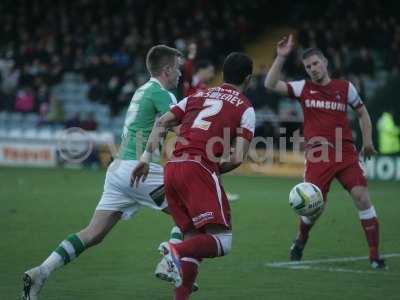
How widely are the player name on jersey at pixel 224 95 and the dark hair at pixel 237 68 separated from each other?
0.09 m

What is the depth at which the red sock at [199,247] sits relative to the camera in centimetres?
762

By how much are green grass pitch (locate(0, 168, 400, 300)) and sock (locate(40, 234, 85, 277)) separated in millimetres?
A: 342

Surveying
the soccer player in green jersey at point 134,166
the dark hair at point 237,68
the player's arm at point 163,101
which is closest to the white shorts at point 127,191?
the soccer player in green jersey at point 134,166

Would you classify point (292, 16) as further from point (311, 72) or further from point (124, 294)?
point (124, 294)

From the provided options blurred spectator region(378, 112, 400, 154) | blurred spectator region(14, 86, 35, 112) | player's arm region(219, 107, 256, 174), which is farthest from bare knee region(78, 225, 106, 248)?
blurred spectator region(14, 86, 35, 112)

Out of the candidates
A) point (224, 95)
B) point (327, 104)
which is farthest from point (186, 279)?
point (327, 104)

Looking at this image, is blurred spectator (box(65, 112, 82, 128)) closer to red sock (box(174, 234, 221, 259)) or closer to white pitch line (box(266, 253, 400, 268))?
white pitch line (box(266, 253, 400, 268))

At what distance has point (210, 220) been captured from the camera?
770 cm

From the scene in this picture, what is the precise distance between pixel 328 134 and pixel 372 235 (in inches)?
46.4

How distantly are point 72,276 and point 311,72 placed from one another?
3.37 m

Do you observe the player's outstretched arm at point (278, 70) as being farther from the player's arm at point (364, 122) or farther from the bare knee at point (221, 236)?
the bare knee at point (221, 236)

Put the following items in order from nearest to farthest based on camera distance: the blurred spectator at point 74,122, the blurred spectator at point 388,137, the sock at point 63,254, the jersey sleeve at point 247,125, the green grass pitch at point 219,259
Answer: the jersey sleeve at point 247,125 < the sock at point 63,254 < the green grass pitch at point 219,259 < the blurred spectator at point 388,137 < the blurred spectator at point 74,122

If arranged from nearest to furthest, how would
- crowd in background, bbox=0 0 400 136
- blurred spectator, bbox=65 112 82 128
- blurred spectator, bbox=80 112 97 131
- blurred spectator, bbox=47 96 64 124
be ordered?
crowd in background, bbox=0 0 400 136 → blurred spectator, bbox=80 112 97 131 → blurred spectator, bbox=65 112 82 128 → blurred spectator, bbox=47 96 64 124

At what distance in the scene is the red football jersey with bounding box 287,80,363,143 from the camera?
10.8 metres
